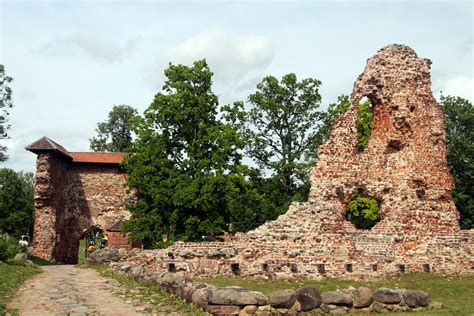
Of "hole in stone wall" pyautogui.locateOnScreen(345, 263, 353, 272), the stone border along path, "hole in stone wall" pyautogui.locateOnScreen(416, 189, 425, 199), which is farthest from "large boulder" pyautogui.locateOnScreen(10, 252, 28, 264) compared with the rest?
"hole in stone wall" pyautogui.locateOnScreen(416, 189, 425, 199)

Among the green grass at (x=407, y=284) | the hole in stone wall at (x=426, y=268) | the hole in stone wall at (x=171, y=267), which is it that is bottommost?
the green grass at (x=407, y=284)

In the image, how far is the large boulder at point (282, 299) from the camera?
9.03 meters

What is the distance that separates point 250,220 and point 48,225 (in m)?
14.8

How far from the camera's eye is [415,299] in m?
10.5

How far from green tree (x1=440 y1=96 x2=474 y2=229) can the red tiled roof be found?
914 inches

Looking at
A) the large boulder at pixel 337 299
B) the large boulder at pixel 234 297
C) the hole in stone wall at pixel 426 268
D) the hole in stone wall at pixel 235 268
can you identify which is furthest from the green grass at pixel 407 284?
the large boulder at pixel 234 297

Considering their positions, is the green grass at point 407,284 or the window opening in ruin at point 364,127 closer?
the green grass at point 407,284

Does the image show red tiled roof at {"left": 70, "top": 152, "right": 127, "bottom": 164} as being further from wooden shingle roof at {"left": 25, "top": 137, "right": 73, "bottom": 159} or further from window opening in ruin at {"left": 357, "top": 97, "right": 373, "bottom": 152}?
window opening in ruin at {"left": 357, "top": 97, "right": 373, "bottom": 152}

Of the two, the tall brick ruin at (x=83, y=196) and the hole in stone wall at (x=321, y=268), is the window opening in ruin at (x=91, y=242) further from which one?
the hole in stone wall at (x=321, y=268)

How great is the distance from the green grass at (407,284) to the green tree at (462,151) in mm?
17209

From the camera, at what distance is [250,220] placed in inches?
1524

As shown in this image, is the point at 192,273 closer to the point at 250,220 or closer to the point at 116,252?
the point at 116,252

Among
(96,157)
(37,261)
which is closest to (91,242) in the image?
(96,157)

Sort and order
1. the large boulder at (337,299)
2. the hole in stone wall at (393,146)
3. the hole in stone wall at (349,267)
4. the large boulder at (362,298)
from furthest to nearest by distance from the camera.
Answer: the hole in stone wall at (393,146) < the hole in stone wall at (349,267) < the large boulder at (362,298) < the large boulder at (337,299)
